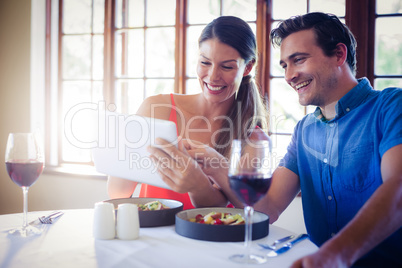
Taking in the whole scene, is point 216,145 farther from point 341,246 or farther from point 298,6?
point 298,6

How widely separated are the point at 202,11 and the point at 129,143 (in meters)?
2.48

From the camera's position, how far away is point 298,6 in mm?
3002

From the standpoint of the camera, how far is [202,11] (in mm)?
3381

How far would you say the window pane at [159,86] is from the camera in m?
3.54

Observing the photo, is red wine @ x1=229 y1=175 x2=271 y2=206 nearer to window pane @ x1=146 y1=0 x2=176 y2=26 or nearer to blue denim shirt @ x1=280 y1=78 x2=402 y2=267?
blue denim shirt @ x1=280 y1=78 x2=402 y2=267

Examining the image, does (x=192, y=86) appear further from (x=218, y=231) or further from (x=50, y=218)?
(x=218, y=231)

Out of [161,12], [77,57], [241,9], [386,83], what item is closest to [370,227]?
[386,83]

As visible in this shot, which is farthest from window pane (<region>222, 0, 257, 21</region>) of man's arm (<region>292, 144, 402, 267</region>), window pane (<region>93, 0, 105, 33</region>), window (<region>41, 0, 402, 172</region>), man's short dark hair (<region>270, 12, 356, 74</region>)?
man's arm (<region>292, 144, 402, 267</region>)

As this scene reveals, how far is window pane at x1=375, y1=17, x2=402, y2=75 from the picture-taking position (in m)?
2.79

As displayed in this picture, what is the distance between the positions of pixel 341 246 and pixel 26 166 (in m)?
0.84

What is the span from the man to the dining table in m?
0.32

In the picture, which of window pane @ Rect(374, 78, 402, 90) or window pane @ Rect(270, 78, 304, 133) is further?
window pane @ Rect(270, 78, 304, 133)

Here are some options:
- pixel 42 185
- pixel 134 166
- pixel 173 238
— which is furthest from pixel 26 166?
pixel 42 185

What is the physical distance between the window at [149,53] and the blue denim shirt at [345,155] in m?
1.51
